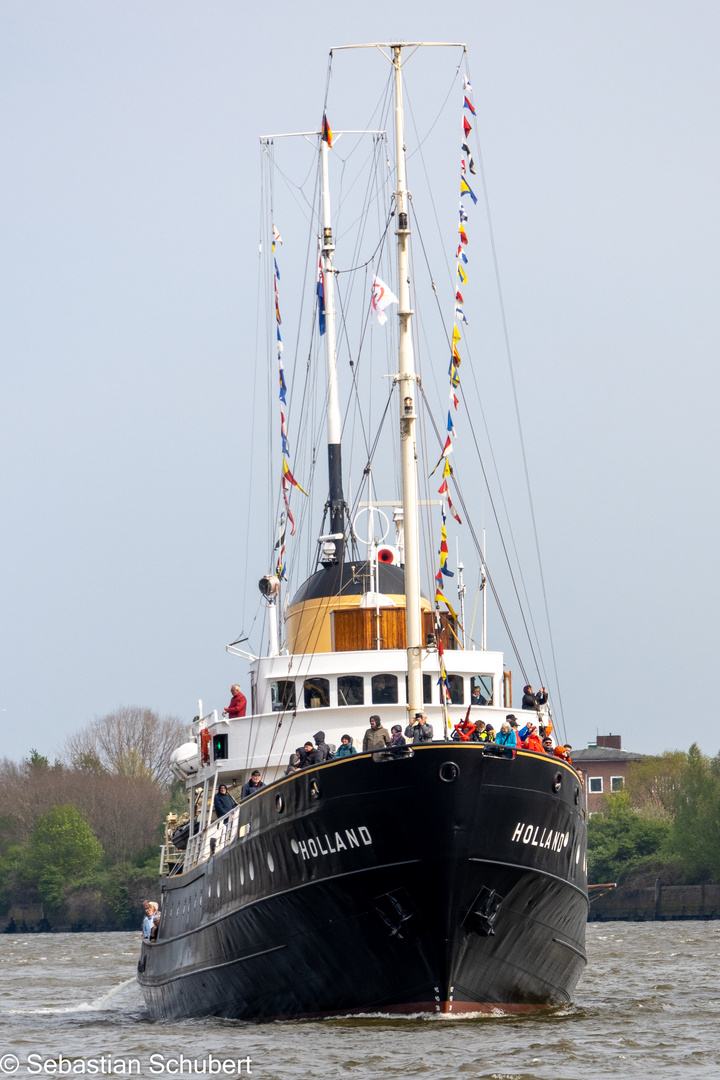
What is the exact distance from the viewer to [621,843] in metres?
85.1

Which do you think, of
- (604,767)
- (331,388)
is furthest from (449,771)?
(604,767)

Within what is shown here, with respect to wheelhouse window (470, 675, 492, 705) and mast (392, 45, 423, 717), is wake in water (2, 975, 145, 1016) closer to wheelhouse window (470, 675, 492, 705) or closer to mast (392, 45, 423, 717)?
wheelhouse window (470, 675, 492, 705)

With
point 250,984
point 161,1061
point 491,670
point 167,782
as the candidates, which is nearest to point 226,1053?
point 161,1061

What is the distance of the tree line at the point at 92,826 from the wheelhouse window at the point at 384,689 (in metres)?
66.8

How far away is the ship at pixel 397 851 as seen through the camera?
21.7m

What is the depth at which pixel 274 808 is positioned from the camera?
2323cm

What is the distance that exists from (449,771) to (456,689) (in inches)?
308

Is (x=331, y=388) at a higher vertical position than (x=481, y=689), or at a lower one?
higher

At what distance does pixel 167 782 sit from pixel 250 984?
297 feet

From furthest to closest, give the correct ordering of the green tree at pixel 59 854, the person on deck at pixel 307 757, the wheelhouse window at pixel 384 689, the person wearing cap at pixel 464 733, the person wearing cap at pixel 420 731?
the green tree at pixel 59 854, the wheelhouse window at pixel 384 689, the person on deck at pixel 307 757, the person wearing cap at pixel 464 733, the person wearing cap at pixel 420 731

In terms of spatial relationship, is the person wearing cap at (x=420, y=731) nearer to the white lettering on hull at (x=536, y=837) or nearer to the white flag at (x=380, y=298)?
the white lettering on hull at (x=536, y=837)

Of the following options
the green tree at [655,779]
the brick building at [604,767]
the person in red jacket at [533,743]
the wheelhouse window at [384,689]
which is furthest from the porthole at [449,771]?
the brick building at [604,767]

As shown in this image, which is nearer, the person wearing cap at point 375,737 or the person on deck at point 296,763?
the person wearing cap at point 375,737

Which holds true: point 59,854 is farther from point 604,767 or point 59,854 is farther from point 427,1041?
point 427,1041
